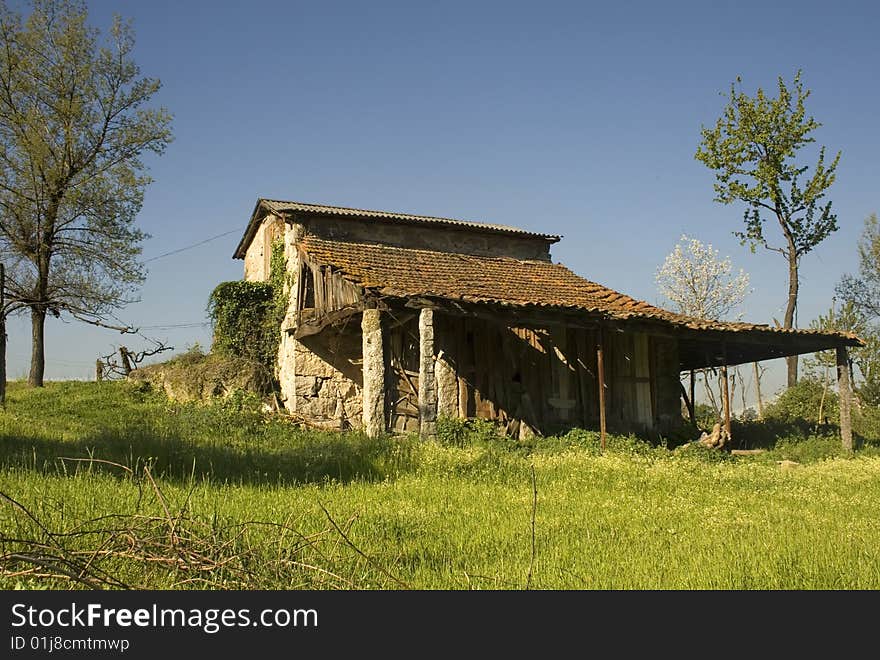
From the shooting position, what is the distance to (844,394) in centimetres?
1834

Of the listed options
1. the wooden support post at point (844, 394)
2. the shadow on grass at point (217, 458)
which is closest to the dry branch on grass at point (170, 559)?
the shadow on grass at point (217, 458)

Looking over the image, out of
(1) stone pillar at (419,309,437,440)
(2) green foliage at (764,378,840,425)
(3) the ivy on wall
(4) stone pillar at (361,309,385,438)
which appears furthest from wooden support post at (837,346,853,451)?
(3) the ivy on wall

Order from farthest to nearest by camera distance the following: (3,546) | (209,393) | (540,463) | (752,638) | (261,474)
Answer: (209,393)
(540,463)
(261,474)
(3,546)
(752,638)

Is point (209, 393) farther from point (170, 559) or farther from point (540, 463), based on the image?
point (170, 559)

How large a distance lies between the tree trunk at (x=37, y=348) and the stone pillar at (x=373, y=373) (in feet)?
51.4

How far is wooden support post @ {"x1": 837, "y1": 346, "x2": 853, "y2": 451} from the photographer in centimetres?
1783

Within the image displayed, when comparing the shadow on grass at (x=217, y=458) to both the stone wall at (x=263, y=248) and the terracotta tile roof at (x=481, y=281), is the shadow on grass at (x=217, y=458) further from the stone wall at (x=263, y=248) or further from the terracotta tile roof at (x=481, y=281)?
the stone wall at (x=263, y=248)

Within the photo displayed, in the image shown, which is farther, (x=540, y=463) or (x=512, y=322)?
(x=512, y=322)

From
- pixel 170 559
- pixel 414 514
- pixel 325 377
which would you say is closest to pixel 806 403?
pixel 325 377

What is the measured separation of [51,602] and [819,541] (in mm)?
6305

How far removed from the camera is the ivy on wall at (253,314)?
20.1 metres

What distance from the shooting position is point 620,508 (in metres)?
8.98

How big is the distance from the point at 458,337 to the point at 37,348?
16.3 m

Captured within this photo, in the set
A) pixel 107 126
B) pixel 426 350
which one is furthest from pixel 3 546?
pixel 107 126
